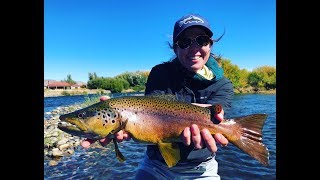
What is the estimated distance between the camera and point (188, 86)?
385 cm

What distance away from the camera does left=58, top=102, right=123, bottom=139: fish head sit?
3.04m

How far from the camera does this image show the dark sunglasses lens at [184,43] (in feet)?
11.7

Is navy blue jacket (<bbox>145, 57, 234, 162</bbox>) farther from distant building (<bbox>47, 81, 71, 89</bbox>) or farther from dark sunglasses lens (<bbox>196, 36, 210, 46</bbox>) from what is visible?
distant building (<bbox>47, 81, 71, 89</bbox>)

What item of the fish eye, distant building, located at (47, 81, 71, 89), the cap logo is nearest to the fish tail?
the cap logo

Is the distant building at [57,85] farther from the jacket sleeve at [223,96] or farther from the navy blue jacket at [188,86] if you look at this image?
the jacket sleeve at [223,96]

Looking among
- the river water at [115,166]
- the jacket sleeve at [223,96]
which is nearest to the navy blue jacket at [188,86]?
the jacket sleeve at [223,96]

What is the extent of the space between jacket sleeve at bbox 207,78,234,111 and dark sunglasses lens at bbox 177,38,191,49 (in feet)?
2.22

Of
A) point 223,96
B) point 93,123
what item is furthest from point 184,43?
point 93,123

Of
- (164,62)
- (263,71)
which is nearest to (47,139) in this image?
(164,62)

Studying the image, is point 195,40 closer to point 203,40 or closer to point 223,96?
point 203,40

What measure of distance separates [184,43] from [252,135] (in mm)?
1262

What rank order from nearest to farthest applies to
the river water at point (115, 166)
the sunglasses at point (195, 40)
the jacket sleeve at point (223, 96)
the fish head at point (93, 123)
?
1. the fish head at point (93, 123)
2. the sunglasses at point (195, 40)
3. the jacket sleeve at point (223, 96)
4. the river water at point (115, 166)
